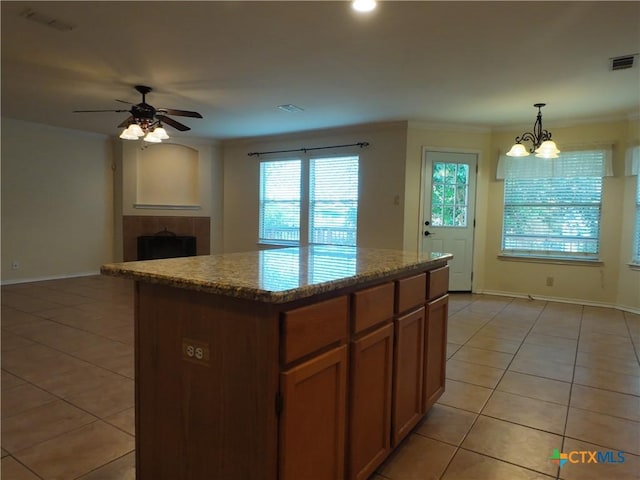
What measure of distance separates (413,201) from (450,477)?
14.5 ft

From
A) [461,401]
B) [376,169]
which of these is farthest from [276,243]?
[461,401]

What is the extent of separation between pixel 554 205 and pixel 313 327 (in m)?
5.30

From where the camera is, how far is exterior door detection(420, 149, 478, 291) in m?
5.91

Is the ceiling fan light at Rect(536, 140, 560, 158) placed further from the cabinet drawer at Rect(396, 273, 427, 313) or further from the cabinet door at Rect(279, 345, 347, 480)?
the cabinet door at Rect(279, 345, 347, 480)

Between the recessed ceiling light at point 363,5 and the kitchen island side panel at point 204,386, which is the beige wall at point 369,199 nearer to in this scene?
the recessed ceiling light at point 363,5

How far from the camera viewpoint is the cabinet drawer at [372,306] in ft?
5.20

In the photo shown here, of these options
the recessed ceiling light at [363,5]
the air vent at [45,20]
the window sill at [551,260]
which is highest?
the air vent at [45,20]

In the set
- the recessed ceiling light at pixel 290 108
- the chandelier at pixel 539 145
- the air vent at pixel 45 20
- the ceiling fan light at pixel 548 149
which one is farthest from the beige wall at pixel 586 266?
the air vent at pixel 45 20

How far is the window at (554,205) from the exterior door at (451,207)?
0.47m

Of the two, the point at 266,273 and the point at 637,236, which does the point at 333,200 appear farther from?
the point at 266,273

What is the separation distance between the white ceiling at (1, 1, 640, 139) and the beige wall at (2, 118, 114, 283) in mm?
993

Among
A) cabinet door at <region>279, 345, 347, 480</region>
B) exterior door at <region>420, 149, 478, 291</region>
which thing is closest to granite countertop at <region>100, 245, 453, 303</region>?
cabinet door at <region>279, 345, 347, 480</region>

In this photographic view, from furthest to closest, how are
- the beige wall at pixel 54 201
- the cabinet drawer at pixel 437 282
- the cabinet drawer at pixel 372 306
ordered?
the beige wall at pixel 54 201
the cabinet drawer at pixel 437 282
the cabinet drawer at pixel 372 306

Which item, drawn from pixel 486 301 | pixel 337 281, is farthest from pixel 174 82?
pixel 486 301
